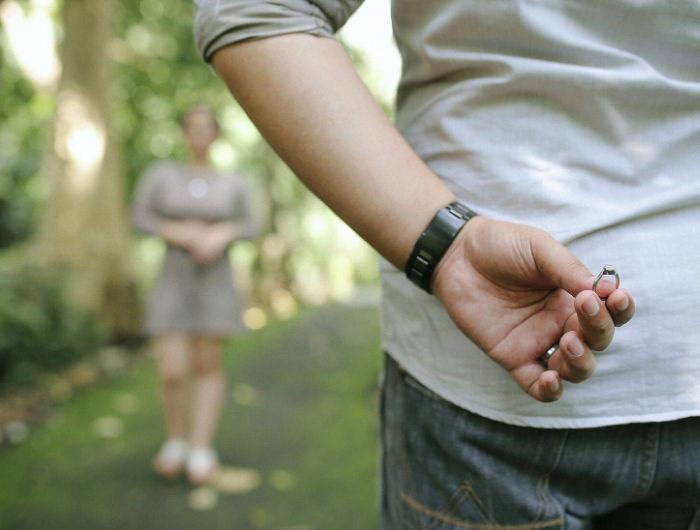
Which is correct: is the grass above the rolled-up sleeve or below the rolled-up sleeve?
below

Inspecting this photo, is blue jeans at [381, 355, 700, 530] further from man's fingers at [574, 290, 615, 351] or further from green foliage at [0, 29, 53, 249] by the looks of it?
green foliage at [0, 29, 53, 249]

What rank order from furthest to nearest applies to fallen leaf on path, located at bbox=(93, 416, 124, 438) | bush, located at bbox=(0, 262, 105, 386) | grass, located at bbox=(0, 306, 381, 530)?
Result: bush, located at bbox=(0, 262, 105, 386) < fallen leaf on path, located at bbox=(93, 416, 124, 438) < grass, located at bbox=(0, 306, 381, 530)

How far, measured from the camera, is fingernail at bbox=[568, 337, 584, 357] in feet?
2.63

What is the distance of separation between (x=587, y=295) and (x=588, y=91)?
0.94 feet

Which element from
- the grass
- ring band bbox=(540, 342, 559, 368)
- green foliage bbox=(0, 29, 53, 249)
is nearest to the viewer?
ring band bbox=(540, 342, 559, 368)

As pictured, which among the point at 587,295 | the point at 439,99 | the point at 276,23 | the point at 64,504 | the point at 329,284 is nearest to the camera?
the point at 587,295

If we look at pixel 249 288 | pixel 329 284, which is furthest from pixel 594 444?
pixel 329 284

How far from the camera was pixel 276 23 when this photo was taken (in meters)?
0.90

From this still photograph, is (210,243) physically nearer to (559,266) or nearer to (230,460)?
(230,460)

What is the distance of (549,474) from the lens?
937 mm

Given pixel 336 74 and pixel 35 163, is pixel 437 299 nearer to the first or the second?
pixel 336 74

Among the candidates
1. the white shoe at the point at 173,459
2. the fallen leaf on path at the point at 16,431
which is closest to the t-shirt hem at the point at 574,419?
the white shoe at the point at 173,459

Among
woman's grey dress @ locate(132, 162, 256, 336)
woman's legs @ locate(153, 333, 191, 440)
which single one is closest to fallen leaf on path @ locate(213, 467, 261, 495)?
woman's legs @ locate(153, 333, 191, 440)

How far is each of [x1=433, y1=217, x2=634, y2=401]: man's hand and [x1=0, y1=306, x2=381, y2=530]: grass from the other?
360 centimetres
